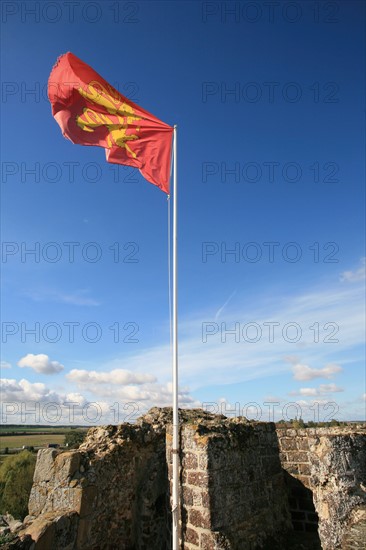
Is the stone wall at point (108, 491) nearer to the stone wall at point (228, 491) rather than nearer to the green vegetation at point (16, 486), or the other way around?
the stone wall at point (228, 491)

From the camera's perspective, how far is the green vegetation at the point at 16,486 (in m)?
35.7

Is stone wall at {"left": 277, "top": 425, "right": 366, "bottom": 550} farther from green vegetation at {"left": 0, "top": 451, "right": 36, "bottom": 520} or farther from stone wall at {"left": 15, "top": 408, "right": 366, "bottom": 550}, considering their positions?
green vegetation at {"left": 0, "top": 451, "right": 36, "bottom": 520}

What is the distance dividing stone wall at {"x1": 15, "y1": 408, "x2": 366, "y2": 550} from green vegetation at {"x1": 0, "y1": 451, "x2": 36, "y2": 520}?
119ft

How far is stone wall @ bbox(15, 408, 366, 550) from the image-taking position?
14.6ft

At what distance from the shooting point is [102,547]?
5.54m

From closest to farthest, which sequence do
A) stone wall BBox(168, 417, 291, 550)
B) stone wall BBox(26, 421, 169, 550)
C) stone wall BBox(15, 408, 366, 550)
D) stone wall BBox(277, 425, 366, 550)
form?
stone wall BBox(277, 425, 366, 550), stone wall BBox(15, 408, 366, 550), stone wall BBox(168, 417, 291, 550), stone wall BBox(26, 421, 169, 550)

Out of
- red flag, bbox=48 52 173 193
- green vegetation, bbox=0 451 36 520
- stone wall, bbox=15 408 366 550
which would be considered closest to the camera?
stone wall, bbox=15 408 366 550

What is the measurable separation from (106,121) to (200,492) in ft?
22.2

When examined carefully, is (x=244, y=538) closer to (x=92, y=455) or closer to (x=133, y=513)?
(x=133, y=513)

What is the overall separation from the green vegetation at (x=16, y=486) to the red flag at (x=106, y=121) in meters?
38.8

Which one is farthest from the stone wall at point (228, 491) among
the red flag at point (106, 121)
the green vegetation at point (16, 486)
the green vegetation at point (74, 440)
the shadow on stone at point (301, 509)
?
the green vegetation at point (16, 486)

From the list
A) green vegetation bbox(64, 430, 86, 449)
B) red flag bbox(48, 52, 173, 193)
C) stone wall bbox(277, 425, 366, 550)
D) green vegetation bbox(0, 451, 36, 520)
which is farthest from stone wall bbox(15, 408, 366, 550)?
green vegetation bbox(0, 451, 36, 520)

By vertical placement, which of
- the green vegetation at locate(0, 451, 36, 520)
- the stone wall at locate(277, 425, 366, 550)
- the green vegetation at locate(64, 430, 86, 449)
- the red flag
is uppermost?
the red flag

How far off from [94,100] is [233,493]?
7.49 m
